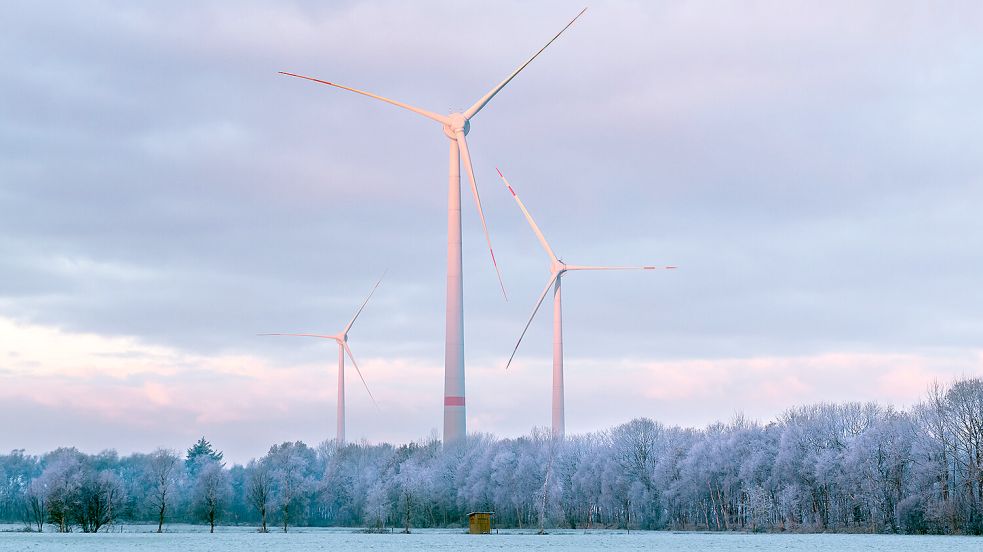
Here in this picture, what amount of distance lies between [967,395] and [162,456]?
12833cm

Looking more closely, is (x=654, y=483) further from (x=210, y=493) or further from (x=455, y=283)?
(x=210, y=493)

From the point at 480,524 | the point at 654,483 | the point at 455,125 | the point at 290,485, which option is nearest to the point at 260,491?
the point at 290,485

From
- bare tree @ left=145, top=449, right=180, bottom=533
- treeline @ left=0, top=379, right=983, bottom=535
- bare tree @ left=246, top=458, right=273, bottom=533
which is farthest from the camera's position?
bare tree @ left=145, top=449, right=180, bottom=533

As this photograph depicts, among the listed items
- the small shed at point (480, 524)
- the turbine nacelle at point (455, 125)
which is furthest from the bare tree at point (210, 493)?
the turbine nacelle at point (455, 125)

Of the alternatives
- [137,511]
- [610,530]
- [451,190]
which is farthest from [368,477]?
[451,190]

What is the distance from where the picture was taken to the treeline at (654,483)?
98625 mm

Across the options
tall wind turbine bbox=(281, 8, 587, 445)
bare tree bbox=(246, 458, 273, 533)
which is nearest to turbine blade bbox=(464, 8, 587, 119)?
tall wind turbine bbox=(281, 8, 587, 445)

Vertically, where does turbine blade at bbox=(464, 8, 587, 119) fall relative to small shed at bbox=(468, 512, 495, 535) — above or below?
above

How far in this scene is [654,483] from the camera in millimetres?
123812

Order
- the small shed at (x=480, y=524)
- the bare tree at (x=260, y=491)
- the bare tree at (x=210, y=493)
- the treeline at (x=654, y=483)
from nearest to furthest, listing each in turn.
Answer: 1. the treeline at (x=654, y=483)
2. the small shed at (x=480, y=524)
3. the bare tree at (x=260, y=491)
4. the bare tree at (x=210, y=493)

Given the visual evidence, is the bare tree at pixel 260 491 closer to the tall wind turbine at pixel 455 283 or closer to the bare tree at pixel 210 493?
the bare tree at pixel 210 493

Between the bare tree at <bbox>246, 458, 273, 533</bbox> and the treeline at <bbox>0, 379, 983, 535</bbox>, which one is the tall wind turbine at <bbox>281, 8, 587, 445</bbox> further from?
the bare tree at <bbox>246, 458, 273, 533</bbox>

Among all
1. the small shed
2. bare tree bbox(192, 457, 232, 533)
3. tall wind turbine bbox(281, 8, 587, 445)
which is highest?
tall wind turbine bbox(281, 8, 587, 445)

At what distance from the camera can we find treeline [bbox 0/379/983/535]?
98.6 metres
